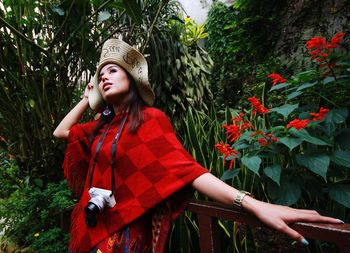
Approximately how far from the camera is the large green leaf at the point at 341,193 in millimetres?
845

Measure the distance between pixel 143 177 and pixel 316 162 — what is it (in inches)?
22.0

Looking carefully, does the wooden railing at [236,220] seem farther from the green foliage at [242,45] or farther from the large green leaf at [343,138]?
the green foliage at [242,45]

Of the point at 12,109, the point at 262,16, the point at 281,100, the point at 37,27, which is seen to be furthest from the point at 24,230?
the point at 262,16

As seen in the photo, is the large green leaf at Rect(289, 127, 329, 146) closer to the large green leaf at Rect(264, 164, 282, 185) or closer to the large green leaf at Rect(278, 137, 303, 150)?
the large green leaf at Rect(278, 137, 303, 150)

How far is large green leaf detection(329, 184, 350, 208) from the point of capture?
2.77 ft

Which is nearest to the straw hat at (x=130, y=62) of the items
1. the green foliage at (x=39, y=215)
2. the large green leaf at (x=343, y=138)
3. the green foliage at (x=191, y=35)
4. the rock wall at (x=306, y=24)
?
the large green leaf at (x=343, y=138)

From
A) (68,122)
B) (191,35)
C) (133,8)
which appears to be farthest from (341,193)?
(191,35)

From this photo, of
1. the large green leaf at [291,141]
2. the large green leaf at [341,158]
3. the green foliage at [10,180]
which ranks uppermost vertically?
the green foliage at [10,180]

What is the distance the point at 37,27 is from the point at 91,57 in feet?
1.40

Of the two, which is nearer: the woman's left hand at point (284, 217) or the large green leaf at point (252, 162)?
the woman's left hand at point (284, 217)

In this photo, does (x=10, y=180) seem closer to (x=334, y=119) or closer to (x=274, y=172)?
(x=274, y=172)

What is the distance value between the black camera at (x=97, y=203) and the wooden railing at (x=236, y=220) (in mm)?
275

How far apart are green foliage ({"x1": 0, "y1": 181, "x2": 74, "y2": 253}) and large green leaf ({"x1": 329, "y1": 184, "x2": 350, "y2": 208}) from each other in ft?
4.64

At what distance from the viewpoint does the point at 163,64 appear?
9.68 ft
